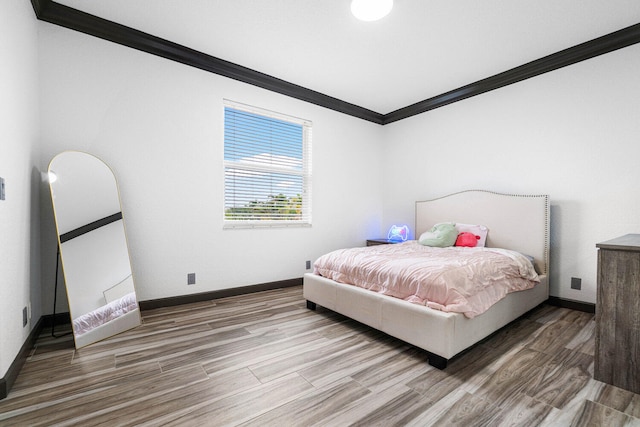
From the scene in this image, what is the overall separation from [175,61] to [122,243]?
75.2 inches

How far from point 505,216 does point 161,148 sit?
383 cm

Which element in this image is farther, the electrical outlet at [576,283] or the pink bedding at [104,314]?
the electrical outlet at [576,283]

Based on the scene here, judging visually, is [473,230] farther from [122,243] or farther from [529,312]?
[122,243]

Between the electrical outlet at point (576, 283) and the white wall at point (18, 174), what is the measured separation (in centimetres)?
451

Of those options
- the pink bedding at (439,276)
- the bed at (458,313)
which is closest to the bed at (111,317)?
the bed at (458,313)

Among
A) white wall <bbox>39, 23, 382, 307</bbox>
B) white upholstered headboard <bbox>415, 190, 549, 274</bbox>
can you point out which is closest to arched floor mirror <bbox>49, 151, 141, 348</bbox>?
white wall <bbox>39, 23, 382, 307</bbox>

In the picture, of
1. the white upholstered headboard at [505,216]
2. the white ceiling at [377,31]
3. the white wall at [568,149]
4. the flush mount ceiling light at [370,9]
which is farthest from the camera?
the white upholstered headboard at [505,216]

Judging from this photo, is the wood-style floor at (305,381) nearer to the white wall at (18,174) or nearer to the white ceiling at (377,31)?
the white wall at (18,174)

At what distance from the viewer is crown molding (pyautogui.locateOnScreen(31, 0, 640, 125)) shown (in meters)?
2.50

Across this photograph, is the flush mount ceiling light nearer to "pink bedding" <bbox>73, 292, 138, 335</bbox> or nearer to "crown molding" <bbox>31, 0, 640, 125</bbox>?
"crown molding" <bbox>31, 0, 640, 125</bbox>

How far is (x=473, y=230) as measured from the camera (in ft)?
11.5

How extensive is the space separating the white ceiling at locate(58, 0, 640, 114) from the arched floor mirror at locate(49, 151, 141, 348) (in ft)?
4.63

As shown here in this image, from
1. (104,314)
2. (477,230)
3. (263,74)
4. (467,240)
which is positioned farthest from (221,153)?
(477,230)

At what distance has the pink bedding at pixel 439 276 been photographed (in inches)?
76.4
